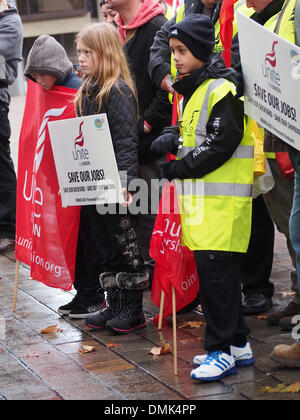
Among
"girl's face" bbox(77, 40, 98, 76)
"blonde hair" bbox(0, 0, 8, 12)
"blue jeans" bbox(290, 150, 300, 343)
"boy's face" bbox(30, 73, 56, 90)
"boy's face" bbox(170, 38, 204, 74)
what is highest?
"boy's face" bbox(170, 38, 204, 74)

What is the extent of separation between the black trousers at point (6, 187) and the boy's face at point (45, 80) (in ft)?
6.97

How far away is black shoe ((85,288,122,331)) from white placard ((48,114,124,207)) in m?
0.58

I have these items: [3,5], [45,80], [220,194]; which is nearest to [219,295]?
[220,194]

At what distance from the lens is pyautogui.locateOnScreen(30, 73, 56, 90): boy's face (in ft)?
19.0

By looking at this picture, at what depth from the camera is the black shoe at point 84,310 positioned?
227 inches

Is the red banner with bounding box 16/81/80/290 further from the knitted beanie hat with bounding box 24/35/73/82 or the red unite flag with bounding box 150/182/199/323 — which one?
the red unite flag with bounding box 150/182/199/323

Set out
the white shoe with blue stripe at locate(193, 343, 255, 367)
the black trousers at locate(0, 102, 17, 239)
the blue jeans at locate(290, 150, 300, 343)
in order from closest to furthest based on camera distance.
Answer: the blue jeans at locate(290, 150, 300, 343)
the white shoe with blue stripe at locate(193, 343, 255, 367)
the black trousers at locate(0, 102, 17, 239)

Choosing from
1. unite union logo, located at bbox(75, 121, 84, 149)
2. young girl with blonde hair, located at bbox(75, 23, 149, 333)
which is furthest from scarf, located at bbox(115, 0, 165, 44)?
unite union logo, located at bbox(75, 121, 84, 149)

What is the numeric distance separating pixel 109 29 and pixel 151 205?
158 centimetres

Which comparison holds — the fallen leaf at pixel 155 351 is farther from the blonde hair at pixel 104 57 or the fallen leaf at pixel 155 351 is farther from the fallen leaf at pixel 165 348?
the blonde hair at pixel 104 57

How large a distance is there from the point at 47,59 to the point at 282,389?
259 cm

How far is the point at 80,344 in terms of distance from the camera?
207 inches

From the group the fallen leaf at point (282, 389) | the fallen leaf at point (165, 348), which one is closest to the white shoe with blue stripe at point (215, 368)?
the fallen leaf at point (282, 389)
